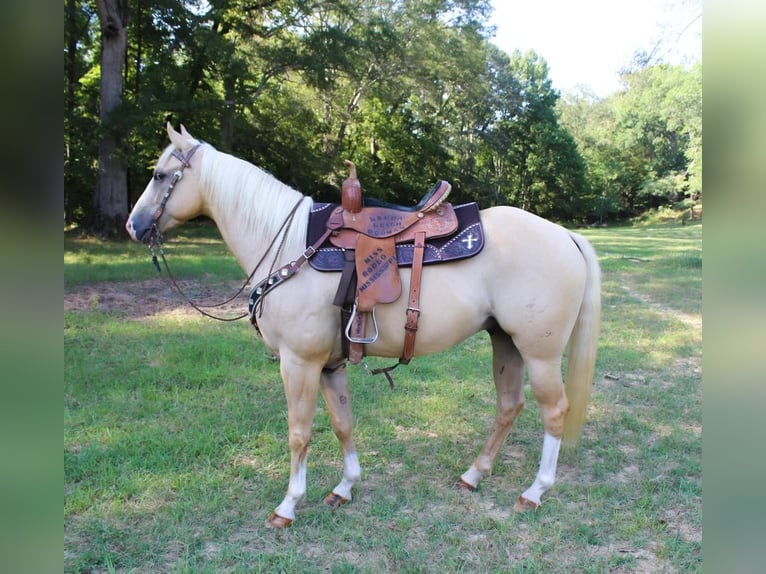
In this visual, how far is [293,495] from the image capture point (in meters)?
2.64

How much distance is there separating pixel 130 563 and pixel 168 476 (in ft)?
2.34

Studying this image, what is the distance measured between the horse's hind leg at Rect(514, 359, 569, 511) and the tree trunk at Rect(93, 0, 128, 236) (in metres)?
12.8

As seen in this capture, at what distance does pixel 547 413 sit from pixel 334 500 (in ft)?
4.30

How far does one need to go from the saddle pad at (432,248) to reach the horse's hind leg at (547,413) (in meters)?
0.72

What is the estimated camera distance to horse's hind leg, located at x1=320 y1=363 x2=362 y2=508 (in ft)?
9.33

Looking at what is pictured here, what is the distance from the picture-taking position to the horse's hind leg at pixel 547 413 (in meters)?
2.65

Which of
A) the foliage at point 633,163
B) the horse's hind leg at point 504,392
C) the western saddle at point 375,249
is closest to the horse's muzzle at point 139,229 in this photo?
the western saddle at point 375,249

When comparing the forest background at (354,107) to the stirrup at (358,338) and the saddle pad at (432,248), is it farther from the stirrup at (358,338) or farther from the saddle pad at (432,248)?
the stirrup at (358,338)

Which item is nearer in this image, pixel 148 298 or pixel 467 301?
pixel 467 301

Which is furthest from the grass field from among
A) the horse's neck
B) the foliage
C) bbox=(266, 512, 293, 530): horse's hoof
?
the foliage

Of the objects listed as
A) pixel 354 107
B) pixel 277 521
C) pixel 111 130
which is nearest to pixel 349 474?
pixel 277 521

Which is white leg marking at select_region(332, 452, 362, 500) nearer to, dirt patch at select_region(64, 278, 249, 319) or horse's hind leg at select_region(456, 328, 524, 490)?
horse's hind leg at select_region(456, 328, 524, 490)

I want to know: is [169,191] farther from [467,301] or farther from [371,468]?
[371,468]

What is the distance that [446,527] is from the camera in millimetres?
2529
